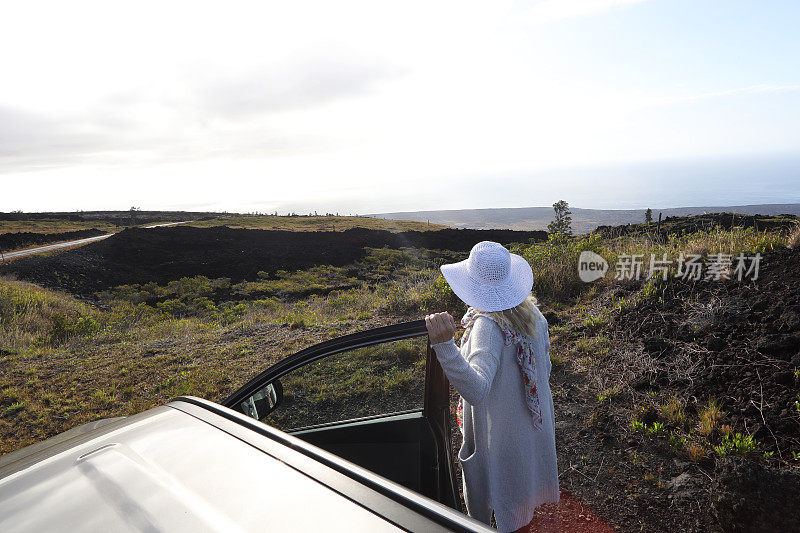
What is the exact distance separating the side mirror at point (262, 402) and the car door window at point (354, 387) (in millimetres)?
62

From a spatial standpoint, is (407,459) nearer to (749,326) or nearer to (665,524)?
A: (665,524)

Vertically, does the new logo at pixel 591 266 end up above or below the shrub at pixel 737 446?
above

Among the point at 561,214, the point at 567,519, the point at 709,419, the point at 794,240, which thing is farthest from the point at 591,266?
the point at 561,214

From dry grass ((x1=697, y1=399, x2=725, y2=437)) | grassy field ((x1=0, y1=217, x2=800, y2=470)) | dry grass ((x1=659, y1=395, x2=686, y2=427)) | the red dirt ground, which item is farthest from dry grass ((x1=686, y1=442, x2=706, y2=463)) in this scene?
the red dirt ground

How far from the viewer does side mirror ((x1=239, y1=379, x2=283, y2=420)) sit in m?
2.02

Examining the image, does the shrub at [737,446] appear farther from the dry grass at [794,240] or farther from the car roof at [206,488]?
the dry grass at [794,240]

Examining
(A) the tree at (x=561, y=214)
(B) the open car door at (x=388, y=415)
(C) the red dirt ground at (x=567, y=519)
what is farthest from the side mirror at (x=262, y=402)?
(A) the tree at (x=561, y=214)

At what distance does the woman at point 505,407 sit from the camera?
177 centimetres

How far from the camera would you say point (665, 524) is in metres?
2.49

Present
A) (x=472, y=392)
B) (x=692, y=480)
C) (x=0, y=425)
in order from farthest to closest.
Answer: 1. (x=0, y=425)
2. (x=692, y=480)
3. (x=472, y=392)

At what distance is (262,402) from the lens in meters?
2.07

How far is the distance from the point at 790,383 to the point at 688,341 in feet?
3.42

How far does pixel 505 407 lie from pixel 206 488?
118cm

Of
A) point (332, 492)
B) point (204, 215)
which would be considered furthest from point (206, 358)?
point (204, 215)
